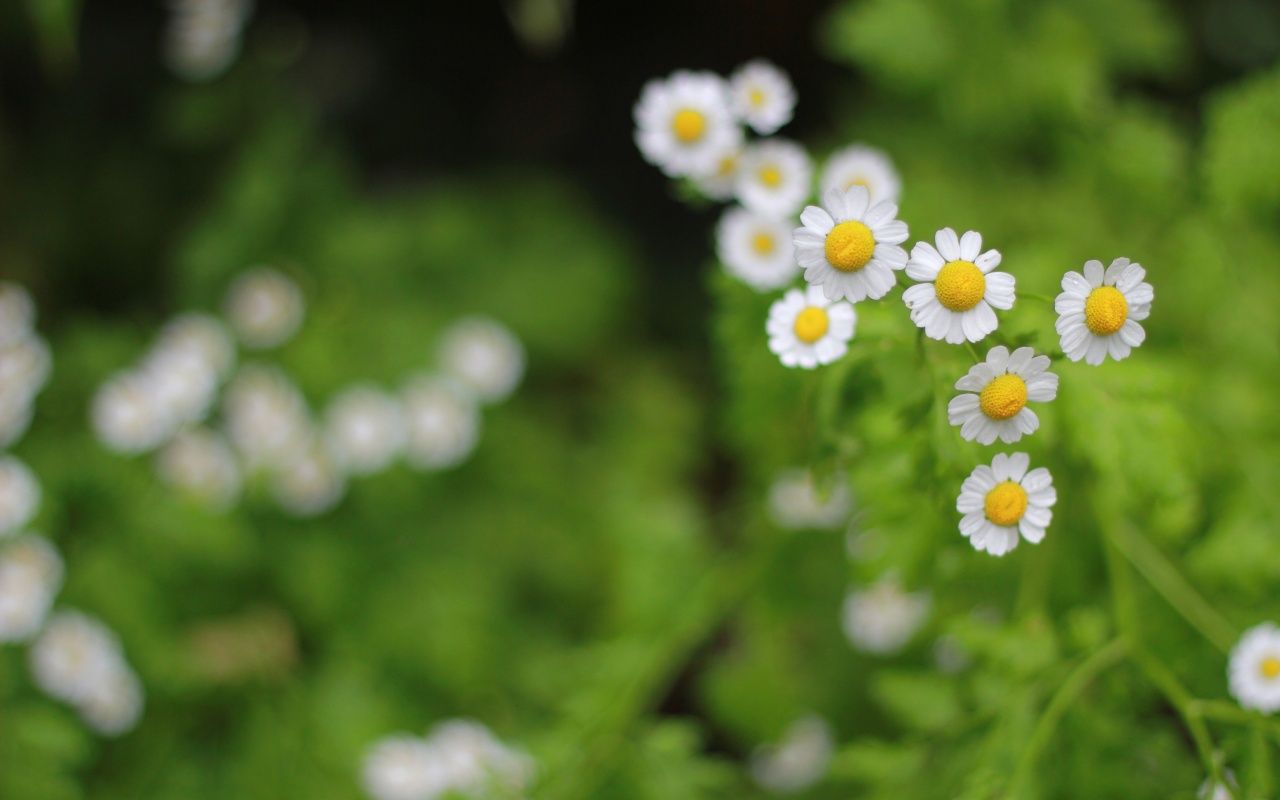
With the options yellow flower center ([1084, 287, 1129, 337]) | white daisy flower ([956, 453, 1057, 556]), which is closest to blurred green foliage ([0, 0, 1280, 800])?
white daisy flower ([956, 453, 1057, 556])

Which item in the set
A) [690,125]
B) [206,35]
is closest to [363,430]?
[206,35]

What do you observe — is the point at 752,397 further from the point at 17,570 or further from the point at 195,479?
the point at 17,570

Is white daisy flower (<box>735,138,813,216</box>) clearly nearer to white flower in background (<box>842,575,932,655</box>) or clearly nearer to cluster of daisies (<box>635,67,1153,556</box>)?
cluster of daisies (<box>635,67,1153,556</box>)

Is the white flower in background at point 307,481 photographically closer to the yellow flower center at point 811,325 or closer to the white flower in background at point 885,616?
the white flower in background at point 885,616

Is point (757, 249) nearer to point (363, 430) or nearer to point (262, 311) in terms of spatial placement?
point (363, 430)

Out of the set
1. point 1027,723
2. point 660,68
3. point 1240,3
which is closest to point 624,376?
point 660,68

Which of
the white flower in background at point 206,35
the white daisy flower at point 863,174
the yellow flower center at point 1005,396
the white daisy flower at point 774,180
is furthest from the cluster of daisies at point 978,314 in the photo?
the white flower in background at point 206,35

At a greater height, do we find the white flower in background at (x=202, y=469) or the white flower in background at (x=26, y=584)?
Result: the white flower in background at (x=202, y=469)
